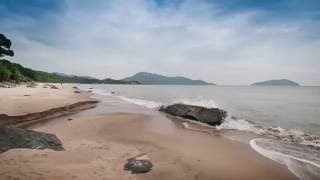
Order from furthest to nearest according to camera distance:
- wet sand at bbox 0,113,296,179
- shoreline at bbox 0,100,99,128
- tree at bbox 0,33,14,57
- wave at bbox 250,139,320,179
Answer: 1. tree at bbox 0,33,14,57
2. shoreline at bbox 0,100,99,128
3. wave at bbox 250,139,320,179
4. wet sand at bbox 0,113,296,179

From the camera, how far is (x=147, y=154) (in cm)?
976

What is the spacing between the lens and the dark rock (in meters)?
7.67

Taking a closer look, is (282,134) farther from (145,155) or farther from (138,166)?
(138,166)

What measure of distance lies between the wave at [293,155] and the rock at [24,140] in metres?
8.54

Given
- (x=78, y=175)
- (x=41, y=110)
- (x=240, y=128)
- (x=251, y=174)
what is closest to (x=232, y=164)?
(x=251, y=174)

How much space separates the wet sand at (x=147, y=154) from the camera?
7.14 meters

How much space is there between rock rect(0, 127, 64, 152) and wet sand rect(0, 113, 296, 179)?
0.39m

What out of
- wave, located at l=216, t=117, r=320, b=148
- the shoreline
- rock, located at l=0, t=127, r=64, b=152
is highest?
rock, located at l=0, t=127, r=64, b=152

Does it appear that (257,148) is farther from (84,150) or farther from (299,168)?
(84,150)

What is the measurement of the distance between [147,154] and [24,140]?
4484 millimetres

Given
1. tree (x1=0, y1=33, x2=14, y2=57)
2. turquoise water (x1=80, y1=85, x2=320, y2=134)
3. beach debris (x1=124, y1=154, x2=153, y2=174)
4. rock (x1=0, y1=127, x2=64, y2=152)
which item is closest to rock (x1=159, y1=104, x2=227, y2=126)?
turquoise water (x1=80, y1=85, x2=320, y2=134)

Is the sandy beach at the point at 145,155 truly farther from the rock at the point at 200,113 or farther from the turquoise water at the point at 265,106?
the turquoise water at the point at 265,106

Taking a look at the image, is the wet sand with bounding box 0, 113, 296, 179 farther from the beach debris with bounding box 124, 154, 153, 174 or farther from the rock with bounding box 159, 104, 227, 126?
the rock with bounding box 159, 104, 227, 126

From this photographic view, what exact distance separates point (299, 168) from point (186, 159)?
13.4 ft
